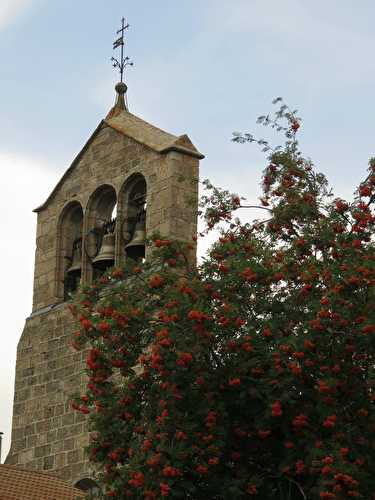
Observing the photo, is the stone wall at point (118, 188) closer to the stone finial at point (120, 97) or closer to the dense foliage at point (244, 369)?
the stone finial at point (120, 97)

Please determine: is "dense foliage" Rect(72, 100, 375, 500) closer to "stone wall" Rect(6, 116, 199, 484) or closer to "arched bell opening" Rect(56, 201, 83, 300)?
"stone wall" Rect(6, 116, 199, 484)

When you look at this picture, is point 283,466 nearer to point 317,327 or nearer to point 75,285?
point 317,327

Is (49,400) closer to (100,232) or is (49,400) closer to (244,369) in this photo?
(100,232)

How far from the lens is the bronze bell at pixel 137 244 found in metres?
22.7

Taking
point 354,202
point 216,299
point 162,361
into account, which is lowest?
point 162,361

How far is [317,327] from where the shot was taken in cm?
1495

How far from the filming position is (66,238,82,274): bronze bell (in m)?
24.1

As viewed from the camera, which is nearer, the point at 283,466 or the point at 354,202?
the point at 283,466

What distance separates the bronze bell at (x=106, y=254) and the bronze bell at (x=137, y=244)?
1.09 feet

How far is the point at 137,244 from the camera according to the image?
22.6 metres

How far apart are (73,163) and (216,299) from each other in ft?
32.0

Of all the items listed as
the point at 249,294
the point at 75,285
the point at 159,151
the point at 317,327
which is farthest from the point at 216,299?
the point at 75,285

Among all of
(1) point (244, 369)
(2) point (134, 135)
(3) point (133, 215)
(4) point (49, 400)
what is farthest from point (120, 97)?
(1) point (244, 369)

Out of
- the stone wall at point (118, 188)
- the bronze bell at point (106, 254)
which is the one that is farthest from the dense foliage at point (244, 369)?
the bronze bell at point (106, 254)
